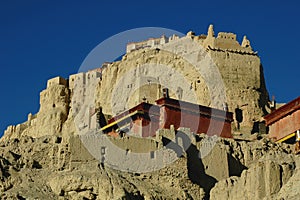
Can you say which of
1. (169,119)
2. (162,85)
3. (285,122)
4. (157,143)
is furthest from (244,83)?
(157,143)

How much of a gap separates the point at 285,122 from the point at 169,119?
774cm

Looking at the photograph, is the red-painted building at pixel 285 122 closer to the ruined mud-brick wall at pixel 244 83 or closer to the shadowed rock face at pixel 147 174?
the shadowed rock face at pixel 147 174

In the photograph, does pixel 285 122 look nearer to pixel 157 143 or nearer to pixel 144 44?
pixel 157 143

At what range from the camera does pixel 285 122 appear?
60.4 meters

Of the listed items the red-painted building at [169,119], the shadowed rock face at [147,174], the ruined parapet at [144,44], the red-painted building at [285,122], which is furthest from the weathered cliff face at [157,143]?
the ruined parapet at [144,44]

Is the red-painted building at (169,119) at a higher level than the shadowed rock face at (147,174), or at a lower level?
higher

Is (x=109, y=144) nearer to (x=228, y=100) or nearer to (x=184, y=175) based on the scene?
(x=184, y=175)

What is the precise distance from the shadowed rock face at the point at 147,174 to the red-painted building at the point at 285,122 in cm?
381

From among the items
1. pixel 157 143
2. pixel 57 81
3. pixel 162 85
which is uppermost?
pixel 57 81

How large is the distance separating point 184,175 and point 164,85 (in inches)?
1039

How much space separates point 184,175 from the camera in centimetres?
4978

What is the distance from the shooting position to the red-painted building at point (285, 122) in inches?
2321

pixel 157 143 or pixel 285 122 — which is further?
pixel 285 122

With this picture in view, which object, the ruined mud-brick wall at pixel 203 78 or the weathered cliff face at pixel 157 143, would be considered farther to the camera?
the ruined mud-brick wall at pixel 203 78
